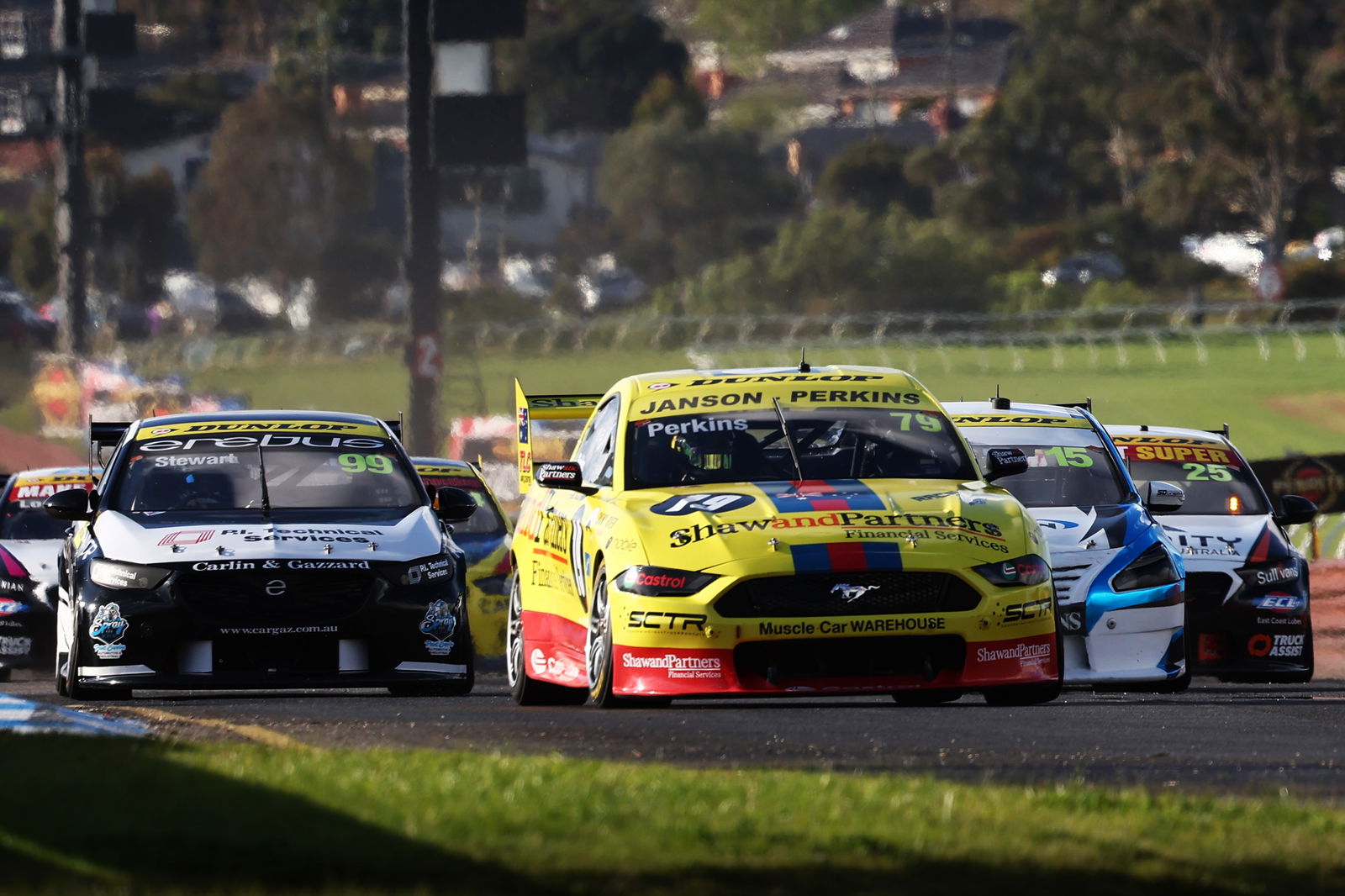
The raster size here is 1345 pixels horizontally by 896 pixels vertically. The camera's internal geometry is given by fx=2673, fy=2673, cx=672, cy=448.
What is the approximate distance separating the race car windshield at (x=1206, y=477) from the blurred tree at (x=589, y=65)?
222 ft

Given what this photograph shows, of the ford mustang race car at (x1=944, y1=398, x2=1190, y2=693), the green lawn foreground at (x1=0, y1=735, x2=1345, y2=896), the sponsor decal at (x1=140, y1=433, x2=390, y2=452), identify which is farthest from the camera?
the sponsor decal at (x1=140, y1=433, x2=390, y2=452)

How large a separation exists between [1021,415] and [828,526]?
404cm

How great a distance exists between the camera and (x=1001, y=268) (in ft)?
244

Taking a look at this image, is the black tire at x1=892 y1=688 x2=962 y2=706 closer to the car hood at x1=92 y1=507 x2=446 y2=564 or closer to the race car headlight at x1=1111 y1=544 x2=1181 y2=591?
the race car headlight at x1=1111 y1=544 x2=1181 y2=591

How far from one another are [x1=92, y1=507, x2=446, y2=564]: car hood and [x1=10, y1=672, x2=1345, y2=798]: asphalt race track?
71cm

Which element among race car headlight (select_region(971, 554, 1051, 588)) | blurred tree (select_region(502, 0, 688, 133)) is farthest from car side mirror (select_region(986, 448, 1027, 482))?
Result: blurred tree (select_region(502, 0, 688, 133))

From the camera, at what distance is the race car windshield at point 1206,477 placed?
51.4 feet

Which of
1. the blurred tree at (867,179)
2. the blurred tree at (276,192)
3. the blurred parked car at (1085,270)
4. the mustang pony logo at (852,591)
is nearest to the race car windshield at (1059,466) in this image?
the mustang pony logo at (852,591)

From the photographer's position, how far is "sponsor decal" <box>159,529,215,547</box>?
12.6 meters

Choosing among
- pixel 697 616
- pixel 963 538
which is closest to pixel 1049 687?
pixel 963 538

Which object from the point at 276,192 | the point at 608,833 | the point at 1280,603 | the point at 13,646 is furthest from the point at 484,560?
the point at 276,192

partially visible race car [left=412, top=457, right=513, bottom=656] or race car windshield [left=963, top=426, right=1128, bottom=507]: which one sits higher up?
race car windshield [left=963, top=426, right=1128, bottom=507]

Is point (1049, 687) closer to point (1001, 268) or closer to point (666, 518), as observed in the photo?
point (666, 518)

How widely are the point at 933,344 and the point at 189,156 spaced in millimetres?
28559
